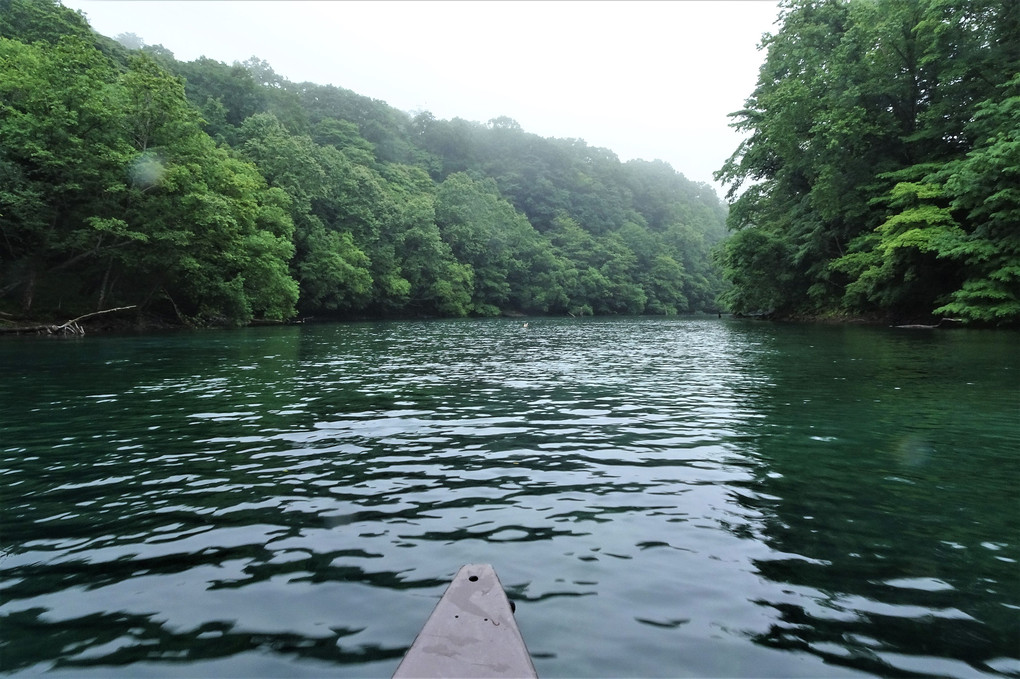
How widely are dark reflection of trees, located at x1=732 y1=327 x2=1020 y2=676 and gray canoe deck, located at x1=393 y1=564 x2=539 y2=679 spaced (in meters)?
1.62

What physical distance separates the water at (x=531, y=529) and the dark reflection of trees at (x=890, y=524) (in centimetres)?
3

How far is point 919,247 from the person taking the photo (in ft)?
104

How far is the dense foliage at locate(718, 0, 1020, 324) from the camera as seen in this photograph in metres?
30.0

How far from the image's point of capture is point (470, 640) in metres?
3.44

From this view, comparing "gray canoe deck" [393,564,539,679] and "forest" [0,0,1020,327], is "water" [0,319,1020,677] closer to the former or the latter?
"gray canoe deck" [393,564,539,679]

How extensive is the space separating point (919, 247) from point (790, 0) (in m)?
23.7

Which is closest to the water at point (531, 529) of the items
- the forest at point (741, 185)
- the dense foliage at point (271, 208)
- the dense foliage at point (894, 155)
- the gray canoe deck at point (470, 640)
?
the gray canoe deck at point (470, 640)

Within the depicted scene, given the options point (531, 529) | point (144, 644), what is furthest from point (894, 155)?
point (144, 644)

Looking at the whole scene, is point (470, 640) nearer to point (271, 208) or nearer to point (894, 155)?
point (894, 155)

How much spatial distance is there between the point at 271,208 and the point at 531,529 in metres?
53.7

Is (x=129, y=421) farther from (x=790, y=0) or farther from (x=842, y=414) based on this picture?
(x=790, y=0)

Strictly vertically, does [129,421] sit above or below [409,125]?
below

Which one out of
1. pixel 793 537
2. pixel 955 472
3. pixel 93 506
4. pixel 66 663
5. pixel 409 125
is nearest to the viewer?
pixel 66 663

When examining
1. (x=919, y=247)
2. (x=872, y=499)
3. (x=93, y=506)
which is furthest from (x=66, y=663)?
(x=919, y=247)
